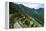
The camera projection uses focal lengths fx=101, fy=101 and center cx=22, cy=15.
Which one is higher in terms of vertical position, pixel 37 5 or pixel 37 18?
pixel 37 5

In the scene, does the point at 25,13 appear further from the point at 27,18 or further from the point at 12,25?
the point at 12,25

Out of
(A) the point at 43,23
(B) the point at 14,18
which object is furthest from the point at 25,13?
(A) the point at 43,23

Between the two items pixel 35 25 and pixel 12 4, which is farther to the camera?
pixel 35 25

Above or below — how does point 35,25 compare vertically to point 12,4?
below

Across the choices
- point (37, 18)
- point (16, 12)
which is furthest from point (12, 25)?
point (37, 18)

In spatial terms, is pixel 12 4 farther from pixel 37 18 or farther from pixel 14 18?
pixel 37 18
